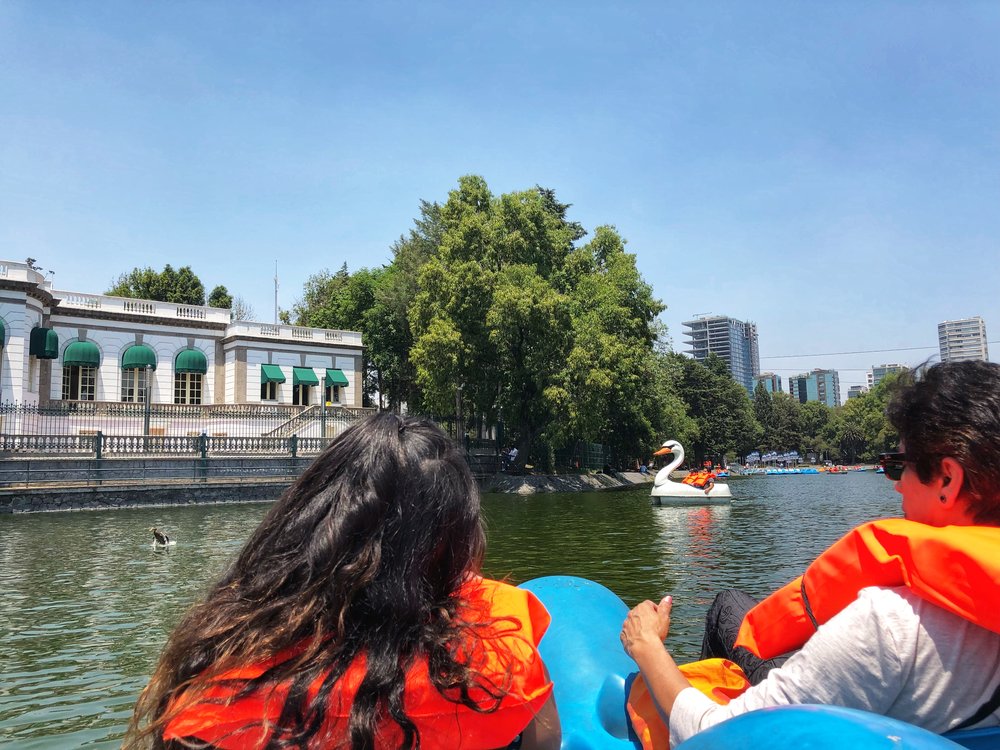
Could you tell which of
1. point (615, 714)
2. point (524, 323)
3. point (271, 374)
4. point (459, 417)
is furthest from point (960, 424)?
point (271, 374)

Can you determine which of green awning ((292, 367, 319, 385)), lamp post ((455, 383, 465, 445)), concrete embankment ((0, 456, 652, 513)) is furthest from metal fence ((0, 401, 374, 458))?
lamp post ((455, 383, 465, 445))

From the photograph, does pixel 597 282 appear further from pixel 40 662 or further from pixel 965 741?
pixel 965 741

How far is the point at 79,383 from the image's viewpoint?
30.3m

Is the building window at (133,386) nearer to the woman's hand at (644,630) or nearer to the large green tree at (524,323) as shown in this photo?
the large green tree at (524,323)

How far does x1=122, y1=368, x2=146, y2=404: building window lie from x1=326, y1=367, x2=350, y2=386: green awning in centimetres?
812

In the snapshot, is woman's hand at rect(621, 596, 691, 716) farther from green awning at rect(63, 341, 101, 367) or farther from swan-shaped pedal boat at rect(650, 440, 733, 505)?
green awning at rect(63, 341, 101, 367)

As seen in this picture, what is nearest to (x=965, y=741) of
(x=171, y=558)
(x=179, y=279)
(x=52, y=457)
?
(x=171, y=558)

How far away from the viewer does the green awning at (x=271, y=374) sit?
33312 mm

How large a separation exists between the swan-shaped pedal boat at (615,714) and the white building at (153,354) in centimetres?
2880

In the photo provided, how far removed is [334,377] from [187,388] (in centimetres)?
667

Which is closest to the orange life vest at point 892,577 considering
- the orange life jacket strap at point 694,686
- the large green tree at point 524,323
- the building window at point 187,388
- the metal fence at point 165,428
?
the orange life jacket strap at point 694,686

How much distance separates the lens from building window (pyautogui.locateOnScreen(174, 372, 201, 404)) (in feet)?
107

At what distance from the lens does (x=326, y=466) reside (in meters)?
1.56

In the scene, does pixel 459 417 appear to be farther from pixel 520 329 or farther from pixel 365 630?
pixel 365 630
